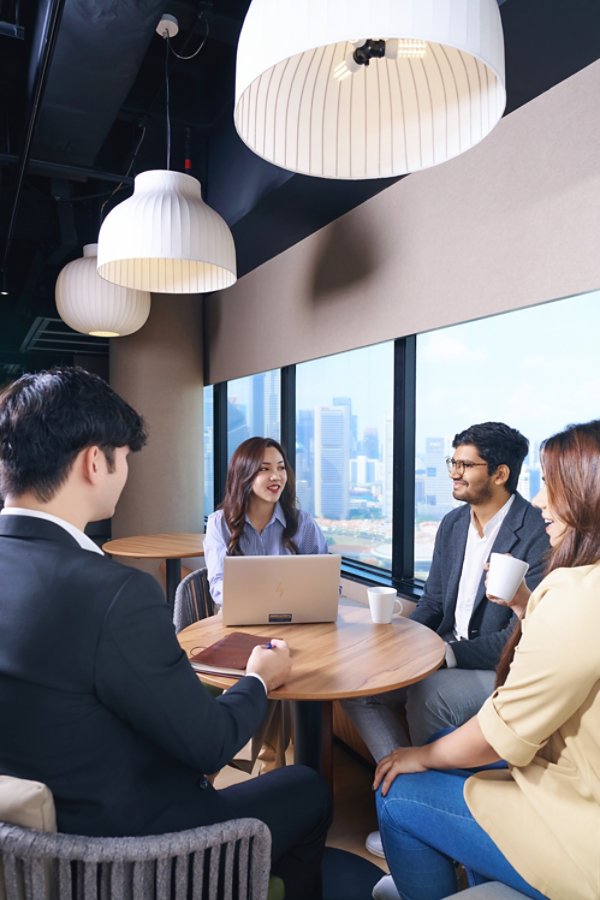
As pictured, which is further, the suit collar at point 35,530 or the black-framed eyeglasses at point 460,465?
the black-framed eyeglasses at point 460,465

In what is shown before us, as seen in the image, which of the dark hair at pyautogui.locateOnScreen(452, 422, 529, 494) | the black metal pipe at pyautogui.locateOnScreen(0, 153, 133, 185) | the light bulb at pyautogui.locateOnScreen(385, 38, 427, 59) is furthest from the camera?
the black metal pipe at pyautogui.locateOnScreen(0, 153, 133, 185)

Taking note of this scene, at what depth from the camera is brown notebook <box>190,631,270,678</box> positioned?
162 centimetres

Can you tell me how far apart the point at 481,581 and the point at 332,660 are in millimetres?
850

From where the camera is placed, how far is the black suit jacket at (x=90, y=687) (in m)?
1.01

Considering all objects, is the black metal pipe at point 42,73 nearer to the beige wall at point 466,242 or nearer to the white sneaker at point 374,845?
the beige wall at point 466,242

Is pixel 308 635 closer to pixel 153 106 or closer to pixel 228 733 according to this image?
pixel 228 733

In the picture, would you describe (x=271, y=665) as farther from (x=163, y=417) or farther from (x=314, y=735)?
(x=163, y=417)

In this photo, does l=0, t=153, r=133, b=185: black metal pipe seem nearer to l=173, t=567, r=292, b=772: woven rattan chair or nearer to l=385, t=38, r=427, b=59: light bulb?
l=173, t=567, r=292, b=772: woven rattan chair

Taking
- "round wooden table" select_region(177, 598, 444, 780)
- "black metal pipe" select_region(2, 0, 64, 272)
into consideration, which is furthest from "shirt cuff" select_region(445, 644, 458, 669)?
"black metal pipe" select_region(2, 0, 64, 272)

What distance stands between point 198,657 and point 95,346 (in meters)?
6.36

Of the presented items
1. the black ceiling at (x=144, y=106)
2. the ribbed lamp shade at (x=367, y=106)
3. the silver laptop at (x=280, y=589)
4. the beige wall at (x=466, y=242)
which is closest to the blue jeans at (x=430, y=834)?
the silver laptop at (x=280, y=589)

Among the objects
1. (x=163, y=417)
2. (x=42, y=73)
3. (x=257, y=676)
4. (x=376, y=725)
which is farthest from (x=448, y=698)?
(x=163, y=417)

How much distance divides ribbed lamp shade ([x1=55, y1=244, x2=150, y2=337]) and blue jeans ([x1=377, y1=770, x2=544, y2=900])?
339 cm

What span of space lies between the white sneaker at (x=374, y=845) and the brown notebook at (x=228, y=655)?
88 cm
